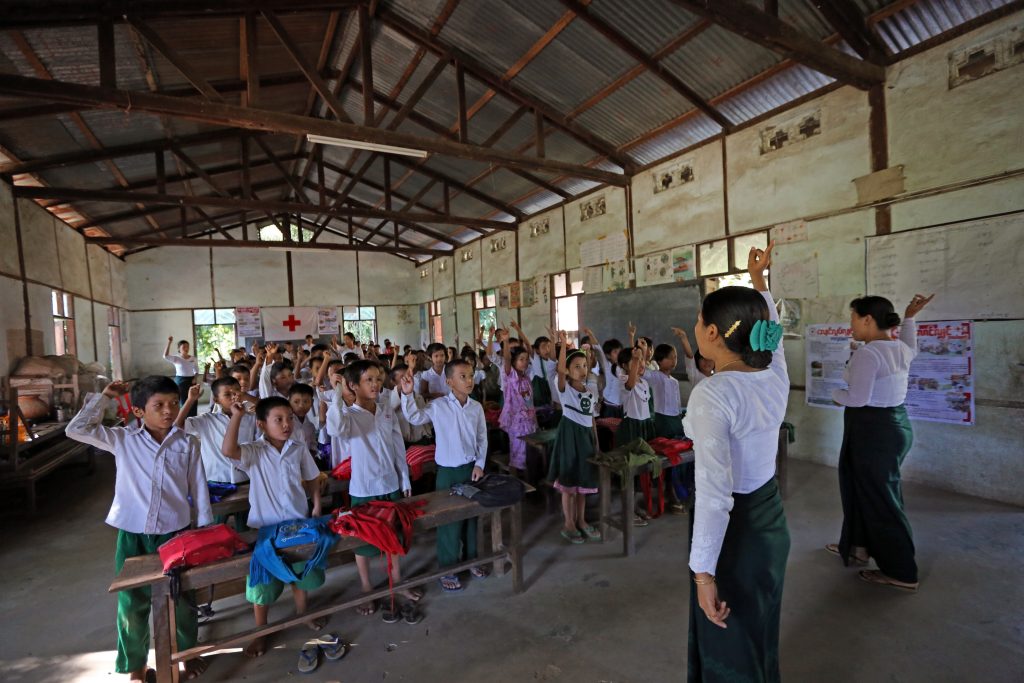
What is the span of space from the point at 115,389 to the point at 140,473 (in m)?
0.41

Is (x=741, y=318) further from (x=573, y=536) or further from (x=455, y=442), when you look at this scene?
(x=573, y=536)

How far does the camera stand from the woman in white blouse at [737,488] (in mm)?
1241

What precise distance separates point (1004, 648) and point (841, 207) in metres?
3.79

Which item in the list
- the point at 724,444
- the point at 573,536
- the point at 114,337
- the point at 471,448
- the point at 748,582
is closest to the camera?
the point at 724,444

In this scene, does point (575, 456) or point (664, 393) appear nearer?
point (575, 456)

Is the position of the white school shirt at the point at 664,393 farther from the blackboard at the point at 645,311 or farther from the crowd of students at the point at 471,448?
the blackboard at the point at 645,311

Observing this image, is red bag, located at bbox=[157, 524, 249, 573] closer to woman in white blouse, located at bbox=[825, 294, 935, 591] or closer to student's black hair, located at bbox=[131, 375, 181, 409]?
student's black hair, located at bbox=[131, 375, 181, 409]

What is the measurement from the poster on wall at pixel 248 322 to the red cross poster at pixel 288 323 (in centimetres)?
15

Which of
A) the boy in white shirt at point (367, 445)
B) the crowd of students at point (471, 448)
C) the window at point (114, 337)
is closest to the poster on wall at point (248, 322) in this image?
the window at point (114, 337)

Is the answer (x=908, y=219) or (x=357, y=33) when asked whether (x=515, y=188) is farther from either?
(x=908, y=219)

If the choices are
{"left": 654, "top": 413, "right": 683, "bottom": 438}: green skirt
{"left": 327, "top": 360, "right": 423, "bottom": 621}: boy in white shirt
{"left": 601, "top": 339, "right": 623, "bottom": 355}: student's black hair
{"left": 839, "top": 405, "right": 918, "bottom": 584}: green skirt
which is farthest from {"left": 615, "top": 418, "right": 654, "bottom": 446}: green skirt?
{"left": 327, "top": 360, "right": 423, "bottom": 621}: boy in white shirt

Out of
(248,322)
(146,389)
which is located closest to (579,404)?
(146,389)

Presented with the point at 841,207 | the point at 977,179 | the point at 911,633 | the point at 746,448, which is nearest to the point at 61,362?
the point at 746,448

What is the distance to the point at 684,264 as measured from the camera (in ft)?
20.8
